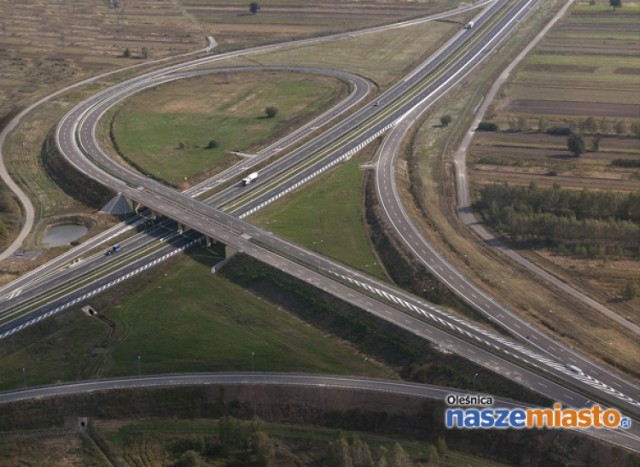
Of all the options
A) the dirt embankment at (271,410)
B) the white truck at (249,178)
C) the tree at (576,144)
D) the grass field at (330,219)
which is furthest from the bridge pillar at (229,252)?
the tree at (576,144)

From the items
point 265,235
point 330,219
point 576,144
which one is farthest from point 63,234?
point 576,144

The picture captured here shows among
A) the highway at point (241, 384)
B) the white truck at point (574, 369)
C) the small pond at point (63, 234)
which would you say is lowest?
the highway at point (241, 384)

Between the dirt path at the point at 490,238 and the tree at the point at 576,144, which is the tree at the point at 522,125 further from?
the tree at the point at 576,144

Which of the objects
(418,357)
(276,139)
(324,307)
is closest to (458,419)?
(418,357)

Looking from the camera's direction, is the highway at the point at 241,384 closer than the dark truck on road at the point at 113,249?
Yes

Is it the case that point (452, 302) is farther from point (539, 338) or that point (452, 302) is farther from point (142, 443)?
point (142, 443)

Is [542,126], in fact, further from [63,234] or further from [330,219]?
[63,234]
